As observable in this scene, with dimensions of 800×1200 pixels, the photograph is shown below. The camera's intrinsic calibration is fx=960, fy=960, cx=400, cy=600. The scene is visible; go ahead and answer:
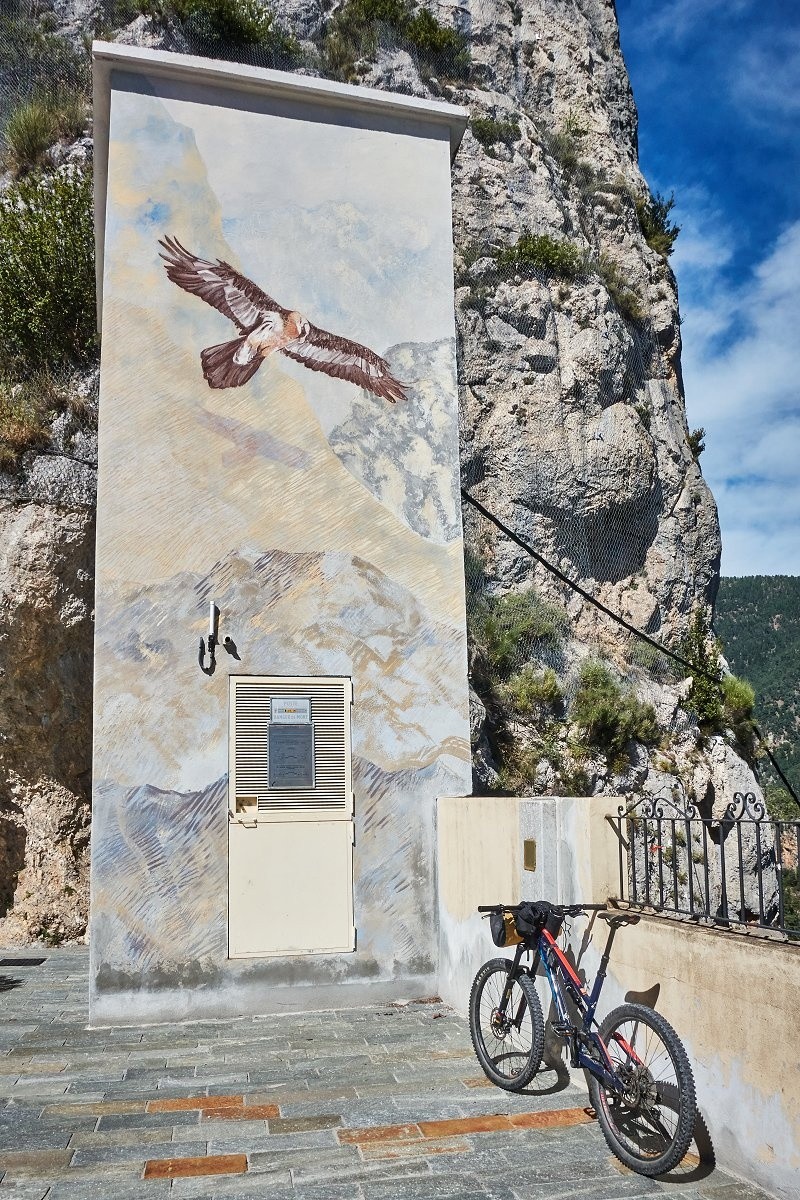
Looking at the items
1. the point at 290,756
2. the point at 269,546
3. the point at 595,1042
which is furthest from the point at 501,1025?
the point at 269,546

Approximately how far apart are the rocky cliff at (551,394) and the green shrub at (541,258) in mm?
46

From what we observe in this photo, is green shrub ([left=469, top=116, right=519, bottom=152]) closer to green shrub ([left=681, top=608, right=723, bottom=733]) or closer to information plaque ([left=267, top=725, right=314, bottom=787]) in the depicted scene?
green shrub ([left=681, top=608, right=723, bottom=733])

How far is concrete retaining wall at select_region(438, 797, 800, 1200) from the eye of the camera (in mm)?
3811

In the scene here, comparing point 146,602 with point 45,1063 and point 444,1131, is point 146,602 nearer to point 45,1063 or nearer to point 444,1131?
point 45,1063

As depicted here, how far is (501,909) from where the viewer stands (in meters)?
5.43

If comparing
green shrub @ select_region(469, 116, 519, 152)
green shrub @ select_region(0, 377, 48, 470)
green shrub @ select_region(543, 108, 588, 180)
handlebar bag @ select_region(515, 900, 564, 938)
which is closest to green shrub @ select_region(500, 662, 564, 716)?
green shrub @ select_region(0, 377, 48, 470)

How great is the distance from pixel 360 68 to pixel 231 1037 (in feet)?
65.8

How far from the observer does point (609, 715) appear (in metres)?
16.5

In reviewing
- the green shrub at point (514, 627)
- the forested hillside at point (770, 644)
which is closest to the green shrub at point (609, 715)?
the green shrub at point (514, 627)

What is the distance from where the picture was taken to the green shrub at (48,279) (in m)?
13.9


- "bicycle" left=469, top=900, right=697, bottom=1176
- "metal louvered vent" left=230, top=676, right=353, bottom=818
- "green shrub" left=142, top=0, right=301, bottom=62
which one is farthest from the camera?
"green shrub" left=142, top=0, right=301, bottom=62

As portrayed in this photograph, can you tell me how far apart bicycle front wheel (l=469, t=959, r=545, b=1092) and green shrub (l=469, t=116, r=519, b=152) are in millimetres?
19593

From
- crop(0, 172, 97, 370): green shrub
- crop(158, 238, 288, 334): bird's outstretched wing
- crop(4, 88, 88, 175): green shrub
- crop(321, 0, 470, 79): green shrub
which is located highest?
crop(321, 0, 470, 79): green shrub

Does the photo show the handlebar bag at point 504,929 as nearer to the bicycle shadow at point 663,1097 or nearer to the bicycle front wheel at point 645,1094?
the bicycle shadow at point 663,1097
